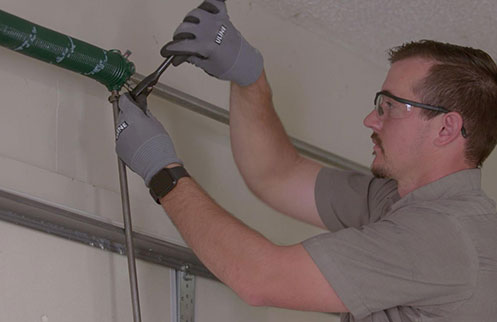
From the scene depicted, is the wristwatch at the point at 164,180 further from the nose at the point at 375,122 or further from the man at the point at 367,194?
the nose at the point at 375,122

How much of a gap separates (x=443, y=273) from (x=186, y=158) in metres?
0.75

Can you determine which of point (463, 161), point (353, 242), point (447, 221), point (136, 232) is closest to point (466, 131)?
point (463, 161)

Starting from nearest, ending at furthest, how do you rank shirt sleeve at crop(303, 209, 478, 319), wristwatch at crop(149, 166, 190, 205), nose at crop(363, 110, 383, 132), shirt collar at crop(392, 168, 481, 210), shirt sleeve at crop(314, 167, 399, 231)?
1. shirt sleeve at crop(303, 209, 478, 319)
2. wristwatch at crop(149, 166, 190, 205)
3. shirt collar at crop(392, 168, 481, 210)
4. nose at crop(363, 110, 383, 132)
5. shirt sleeve at crop(314, 167, 399, 231)

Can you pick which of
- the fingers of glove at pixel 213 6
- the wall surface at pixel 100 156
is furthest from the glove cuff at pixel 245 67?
the wall surface at pixel 100 156

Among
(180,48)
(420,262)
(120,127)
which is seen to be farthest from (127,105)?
(420,262)

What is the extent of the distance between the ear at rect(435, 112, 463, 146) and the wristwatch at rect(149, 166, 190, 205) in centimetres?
56

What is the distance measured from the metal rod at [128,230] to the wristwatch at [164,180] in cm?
11

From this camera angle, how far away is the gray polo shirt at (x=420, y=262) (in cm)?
148

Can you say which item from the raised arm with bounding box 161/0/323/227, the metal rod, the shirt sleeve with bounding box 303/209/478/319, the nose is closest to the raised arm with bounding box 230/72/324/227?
the raised arm with bounding box 161/0/323/227

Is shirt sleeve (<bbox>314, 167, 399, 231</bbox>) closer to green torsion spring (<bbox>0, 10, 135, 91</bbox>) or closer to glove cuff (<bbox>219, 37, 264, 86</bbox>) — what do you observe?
glove cuff (<bbox>219, 37, 264, 86</bbox>)

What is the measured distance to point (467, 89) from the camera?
1.75 meters

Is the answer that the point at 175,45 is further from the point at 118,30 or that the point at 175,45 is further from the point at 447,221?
the point at 447,221

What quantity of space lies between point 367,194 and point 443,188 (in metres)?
0.27

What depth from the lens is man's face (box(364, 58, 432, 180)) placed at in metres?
1.76
